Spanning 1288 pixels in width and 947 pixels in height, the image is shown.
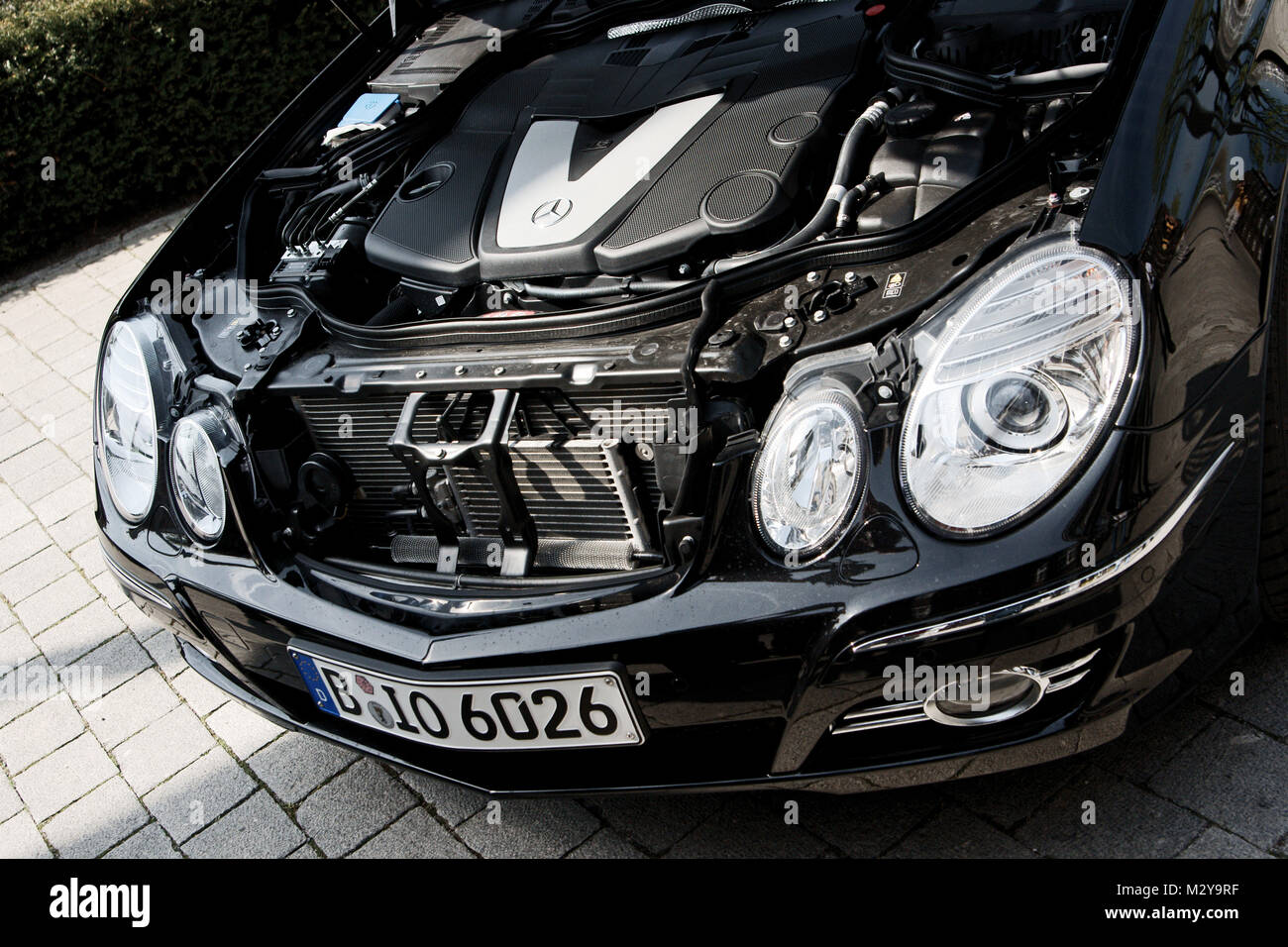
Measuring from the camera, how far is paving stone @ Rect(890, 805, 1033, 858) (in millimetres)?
2084

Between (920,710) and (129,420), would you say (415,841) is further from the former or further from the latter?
(920,710)

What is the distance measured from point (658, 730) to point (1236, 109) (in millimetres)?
1370

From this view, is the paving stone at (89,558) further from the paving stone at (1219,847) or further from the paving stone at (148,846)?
the paving stone at (1219,847)

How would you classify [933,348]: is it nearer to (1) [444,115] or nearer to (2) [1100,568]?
(2) [1100,568]

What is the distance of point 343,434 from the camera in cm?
239

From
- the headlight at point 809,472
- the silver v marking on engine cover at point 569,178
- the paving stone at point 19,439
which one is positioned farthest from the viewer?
the paving stone at point 19,439

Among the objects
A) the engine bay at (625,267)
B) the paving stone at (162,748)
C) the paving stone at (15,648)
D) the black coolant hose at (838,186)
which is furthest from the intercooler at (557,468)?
the paving stone at (15,648)

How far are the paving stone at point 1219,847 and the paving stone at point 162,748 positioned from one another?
219 cm

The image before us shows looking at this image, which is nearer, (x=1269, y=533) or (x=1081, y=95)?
(x=1269, y=533)

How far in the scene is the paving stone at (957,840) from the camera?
2084 mm

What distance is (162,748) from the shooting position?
9.73 feet

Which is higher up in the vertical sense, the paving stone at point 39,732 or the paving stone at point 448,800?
the paving stone at point 448,800

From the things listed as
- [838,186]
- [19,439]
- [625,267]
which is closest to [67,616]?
[19,439]

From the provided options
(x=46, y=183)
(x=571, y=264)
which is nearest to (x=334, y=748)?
(x=571, y=264)
